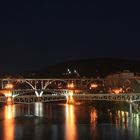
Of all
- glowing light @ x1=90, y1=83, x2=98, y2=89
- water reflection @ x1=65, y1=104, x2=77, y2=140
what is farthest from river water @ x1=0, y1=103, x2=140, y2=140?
glowing light @ x1=90, y1=83, x2=98, y2=89

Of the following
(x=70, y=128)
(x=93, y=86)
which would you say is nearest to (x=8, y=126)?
(x=70, y=128)

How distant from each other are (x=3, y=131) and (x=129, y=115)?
16351 millimetres

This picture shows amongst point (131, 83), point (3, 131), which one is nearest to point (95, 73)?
point (131, 83)

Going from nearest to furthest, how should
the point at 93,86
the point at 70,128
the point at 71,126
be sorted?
the point at 70,128 → the point at 71,126 → the point at 93,86

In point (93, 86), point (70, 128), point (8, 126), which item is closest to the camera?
point (70, 128)

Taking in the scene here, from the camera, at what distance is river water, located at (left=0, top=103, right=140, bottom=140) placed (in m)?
42.1

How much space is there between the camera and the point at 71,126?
48.2 meters

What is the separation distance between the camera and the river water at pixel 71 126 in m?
42.1

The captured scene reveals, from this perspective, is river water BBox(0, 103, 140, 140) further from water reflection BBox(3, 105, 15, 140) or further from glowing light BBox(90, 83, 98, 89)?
glowing light BBox(90, 83, 98, 89)

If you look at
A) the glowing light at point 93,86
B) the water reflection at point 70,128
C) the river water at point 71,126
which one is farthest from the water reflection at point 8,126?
the glowing light at point 93,86

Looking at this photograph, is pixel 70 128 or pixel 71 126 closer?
pixel 70 128

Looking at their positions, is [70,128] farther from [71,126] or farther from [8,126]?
[8,126]

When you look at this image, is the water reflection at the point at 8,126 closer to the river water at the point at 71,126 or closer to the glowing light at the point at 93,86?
the river water at the point at 71,126

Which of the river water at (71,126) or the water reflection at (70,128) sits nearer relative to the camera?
the river water at (71,126)
